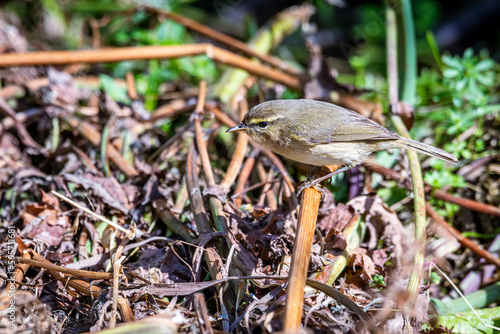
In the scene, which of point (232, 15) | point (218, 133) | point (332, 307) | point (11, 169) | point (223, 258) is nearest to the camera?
point (332, 307)

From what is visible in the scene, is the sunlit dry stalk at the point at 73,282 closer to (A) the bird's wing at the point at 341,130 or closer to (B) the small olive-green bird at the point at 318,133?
(B) the small olive-green bird at the point at 318,133

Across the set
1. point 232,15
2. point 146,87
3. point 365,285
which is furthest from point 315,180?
point 232,15

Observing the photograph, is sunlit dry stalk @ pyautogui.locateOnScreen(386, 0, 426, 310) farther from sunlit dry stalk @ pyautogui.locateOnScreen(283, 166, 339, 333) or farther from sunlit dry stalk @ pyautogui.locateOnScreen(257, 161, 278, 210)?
sunlit dry stalk @ pyautogui.locateOnScreen(257, 161, 278, 210)

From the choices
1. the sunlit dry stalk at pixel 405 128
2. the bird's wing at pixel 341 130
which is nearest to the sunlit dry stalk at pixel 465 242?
the sunlit dry stalk at pixel 405 128

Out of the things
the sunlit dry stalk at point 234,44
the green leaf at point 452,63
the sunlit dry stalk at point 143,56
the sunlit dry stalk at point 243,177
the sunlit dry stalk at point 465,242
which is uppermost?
the green leaf at point 452,63

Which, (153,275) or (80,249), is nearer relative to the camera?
(153,275)

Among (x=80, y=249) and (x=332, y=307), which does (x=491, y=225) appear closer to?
(x=332, y=307)

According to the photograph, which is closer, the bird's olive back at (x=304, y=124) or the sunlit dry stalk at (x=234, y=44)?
the bird's olive back at (x=304, y=124)

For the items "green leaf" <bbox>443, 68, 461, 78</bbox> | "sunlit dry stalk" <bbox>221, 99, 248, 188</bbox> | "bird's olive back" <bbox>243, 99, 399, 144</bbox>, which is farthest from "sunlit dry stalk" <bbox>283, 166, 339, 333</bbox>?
"green leaf" <bbox>443, 68, 461, 78</bbox>
